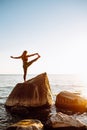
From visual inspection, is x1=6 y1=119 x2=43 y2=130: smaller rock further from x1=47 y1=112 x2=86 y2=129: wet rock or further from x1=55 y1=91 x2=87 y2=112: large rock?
x1=55 y1=91 x2=87 y2=112: large rock

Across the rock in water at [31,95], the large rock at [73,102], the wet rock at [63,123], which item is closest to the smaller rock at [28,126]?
the wet rock at [63,123]

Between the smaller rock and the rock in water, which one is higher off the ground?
the rock in water

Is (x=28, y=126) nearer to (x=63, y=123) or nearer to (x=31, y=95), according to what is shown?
(x=63, y=123)

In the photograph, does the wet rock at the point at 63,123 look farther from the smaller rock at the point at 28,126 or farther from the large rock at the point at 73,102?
the large rock at the point at 73,102

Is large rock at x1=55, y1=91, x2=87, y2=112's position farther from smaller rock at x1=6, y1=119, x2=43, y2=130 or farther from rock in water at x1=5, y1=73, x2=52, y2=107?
smaller rock at x1=6, y1=119, x2=43, y2=130

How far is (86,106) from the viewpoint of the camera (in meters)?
19.0

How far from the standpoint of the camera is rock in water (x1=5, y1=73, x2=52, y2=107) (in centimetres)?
1681

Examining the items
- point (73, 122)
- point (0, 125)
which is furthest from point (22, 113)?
point (73, 122)

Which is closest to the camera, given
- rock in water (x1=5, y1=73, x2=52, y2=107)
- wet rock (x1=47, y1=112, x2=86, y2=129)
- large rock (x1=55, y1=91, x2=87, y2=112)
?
wet rock (x1=47, y1=112, x2=86, y2=129)

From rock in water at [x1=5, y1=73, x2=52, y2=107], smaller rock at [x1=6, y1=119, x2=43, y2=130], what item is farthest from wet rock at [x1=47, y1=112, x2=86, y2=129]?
rock in water at [x1=5, y1=73, x2=52, y2=107]

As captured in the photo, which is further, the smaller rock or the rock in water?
the rock in water

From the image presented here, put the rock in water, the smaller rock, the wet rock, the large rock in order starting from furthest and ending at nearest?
the large rock, the rock in water, the wet rock, the smaller rock

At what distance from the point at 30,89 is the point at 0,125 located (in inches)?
177

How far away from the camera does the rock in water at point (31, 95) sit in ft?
55.2
